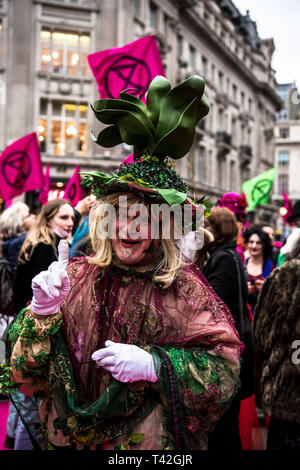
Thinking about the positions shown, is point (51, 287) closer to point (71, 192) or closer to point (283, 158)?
point (71, 192)

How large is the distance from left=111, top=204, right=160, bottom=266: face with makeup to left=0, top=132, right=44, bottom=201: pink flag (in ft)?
18.7

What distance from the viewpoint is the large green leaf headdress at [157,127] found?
1.90 meters

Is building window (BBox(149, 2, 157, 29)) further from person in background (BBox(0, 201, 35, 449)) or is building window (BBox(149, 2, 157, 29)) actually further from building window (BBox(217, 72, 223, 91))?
person in background (BBox(0, 201, 35, 449))

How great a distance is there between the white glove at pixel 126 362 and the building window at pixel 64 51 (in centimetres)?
1897

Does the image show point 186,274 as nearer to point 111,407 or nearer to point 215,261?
point 111,407

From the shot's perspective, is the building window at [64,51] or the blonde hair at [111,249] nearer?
the blonde hair at [111,249]

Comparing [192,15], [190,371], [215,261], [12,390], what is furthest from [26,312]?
[192,15]

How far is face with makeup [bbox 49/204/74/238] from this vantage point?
13.5ft

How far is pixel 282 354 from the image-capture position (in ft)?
8.27

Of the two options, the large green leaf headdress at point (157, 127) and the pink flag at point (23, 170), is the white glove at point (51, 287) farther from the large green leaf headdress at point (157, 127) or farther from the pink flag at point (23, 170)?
the pink flag at point (23, 170)

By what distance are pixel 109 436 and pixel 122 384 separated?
0.73 ft

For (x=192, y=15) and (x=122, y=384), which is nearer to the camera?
(x=122, y=384)

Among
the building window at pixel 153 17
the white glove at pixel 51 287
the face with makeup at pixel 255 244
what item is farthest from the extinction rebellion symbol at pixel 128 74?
the building window at pixel 153 17
